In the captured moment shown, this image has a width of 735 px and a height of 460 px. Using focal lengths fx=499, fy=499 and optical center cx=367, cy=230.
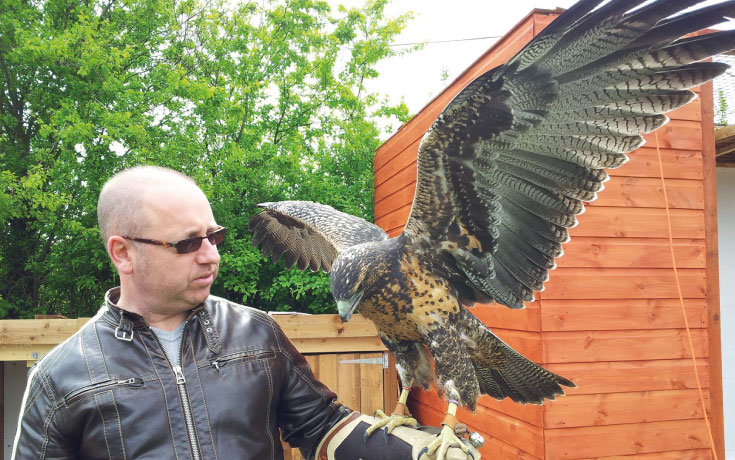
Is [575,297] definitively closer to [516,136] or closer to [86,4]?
[516,136]

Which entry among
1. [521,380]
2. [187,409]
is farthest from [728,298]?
[187,409]

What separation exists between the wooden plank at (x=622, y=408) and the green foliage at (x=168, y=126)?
2471 millimetres

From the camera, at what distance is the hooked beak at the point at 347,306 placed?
1.58m

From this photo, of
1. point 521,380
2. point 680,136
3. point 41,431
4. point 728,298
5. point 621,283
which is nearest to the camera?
point 41,431

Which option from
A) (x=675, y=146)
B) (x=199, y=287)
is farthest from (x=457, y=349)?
(x=675, y=146)

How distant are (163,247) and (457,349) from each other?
1.02 metres

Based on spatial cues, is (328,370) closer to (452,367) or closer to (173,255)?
(452,367)

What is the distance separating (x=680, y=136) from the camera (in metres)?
3.06

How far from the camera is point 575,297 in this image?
288cm

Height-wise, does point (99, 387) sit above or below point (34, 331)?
above

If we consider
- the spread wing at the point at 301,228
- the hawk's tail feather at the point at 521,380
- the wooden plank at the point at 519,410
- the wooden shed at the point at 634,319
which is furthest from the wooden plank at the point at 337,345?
Result: the hawk's tail feather at the point at 521,380

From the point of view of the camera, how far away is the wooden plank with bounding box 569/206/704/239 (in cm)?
294

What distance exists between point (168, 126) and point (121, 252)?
385 cm

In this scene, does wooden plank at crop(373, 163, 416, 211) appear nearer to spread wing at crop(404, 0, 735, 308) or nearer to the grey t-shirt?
spread wing at crop(404, 0, 735, 308)
